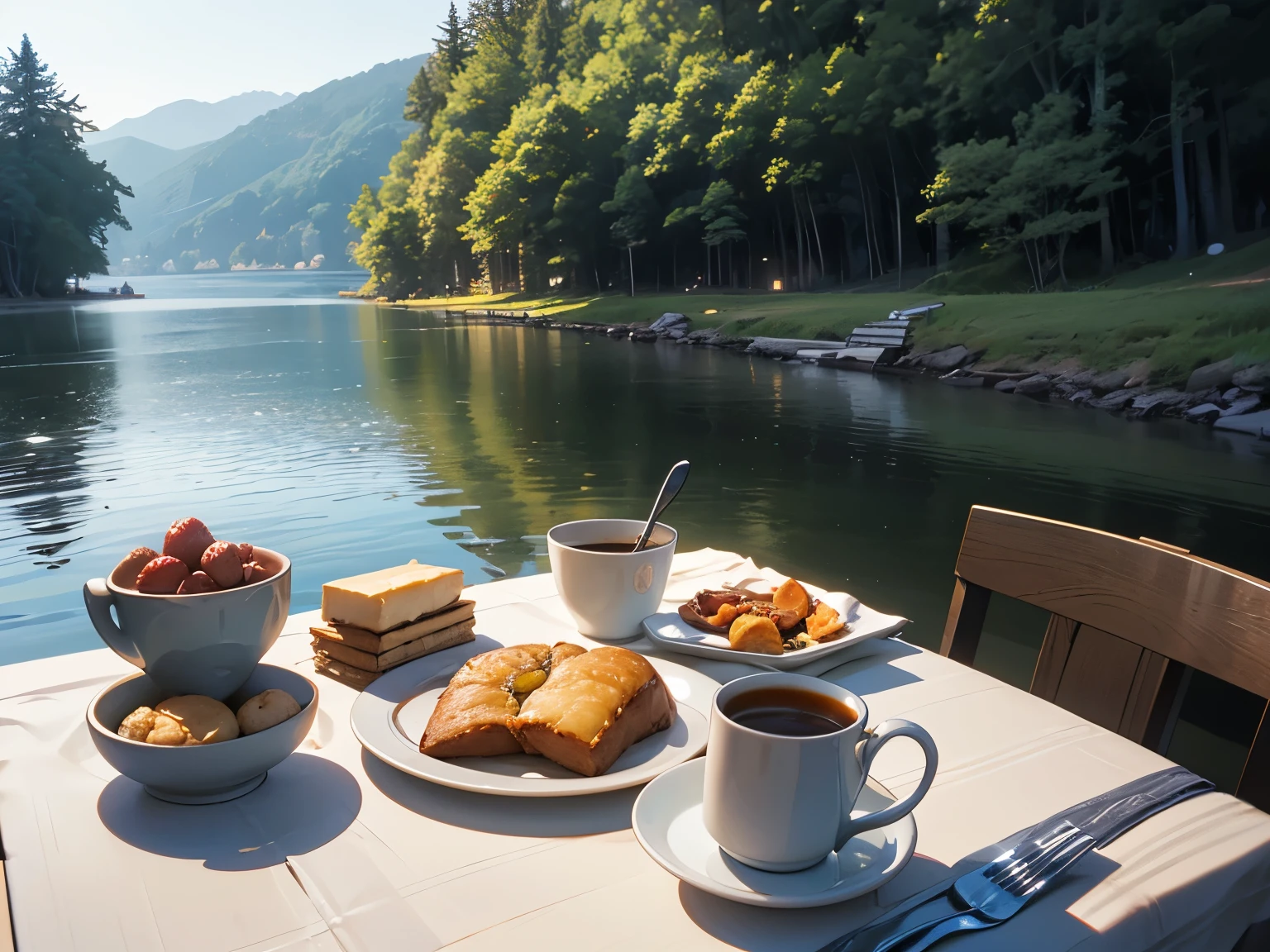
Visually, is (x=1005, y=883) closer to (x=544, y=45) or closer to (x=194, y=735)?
(x=194, y=735)

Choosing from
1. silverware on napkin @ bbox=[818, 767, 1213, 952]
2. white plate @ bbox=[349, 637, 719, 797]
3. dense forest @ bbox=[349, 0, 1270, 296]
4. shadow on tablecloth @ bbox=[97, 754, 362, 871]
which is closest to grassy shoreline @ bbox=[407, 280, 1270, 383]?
dense forest @ bbox=[349, 0, 1270, 296]

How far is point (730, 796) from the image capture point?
32.9 inches

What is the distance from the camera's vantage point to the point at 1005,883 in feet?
2.81

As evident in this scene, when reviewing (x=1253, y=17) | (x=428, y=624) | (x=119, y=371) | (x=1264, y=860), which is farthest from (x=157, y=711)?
(x=1253, y=17)

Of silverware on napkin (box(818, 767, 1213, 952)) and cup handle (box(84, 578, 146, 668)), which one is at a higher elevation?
cup handle (box(84, 578, 146, 668))

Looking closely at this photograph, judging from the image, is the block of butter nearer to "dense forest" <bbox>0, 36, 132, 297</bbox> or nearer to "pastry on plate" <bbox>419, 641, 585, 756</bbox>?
"pastry on plate" <bbox>419, 641, 585, 756</bbox>

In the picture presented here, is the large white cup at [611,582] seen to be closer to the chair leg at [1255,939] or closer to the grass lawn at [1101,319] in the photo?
the chair leg at [1255,939]

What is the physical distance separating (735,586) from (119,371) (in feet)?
69.3

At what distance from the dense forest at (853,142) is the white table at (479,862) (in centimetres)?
2520

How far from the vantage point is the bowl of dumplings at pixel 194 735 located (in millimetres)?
931

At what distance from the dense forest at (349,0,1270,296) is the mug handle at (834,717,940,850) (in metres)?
25.4

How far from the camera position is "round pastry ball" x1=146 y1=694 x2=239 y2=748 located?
953 millimetres

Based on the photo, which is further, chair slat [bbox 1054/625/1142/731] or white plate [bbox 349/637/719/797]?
chair slat [bbox 1054/625/1142/731]

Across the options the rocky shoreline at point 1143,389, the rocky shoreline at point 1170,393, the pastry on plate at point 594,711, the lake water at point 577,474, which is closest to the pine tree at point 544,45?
the lake water at point 577,474
